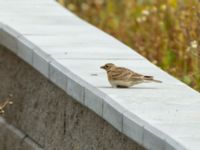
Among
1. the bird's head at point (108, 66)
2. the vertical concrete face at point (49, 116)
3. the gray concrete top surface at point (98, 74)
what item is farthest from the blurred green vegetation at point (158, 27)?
the bird's head at point (108, 66)

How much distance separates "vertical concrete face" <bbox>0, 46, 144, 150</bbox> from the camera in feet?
18.9

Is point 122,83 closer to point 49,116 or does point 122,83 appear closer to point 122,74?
point 122,74

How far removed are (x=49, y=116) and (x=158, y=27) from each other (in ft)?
11.7

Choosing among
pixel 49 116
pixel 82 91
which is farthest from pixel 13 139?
pixel 82 91

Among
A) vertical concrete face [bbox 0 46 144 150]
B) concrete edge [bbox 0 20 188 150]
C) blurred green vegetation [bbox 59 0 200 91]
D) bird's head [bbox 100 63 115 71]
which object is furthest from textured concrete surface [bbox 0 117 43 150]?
blurred green vegetation [bbox 59 0 200 91]

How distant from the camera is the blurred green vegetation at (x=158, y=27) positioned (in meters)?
8.64

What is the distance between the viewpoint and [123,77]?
20.6ft

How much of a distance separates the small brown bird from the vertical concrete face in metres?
0.28

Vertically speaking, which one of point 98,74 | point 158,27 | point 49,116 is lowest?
point 158,27

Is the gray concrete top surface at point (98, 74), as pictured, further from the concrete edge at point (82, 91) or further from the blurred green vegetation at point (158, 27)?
the blurred green vegetation at point (158, 27)

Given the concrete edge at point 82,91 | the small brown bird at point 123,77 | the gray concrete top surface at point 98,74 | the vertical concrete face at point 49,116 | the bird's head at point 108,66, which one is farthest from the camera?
the bird's head at point 108,66

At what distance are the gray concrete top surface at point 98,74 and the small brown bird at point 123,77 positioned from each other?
5cm

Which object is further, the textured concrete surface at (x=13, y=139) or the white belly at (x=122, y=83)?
the textured concrete surface at (x=13, y=139)

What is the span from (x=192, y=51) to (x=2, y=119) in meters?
1.66
